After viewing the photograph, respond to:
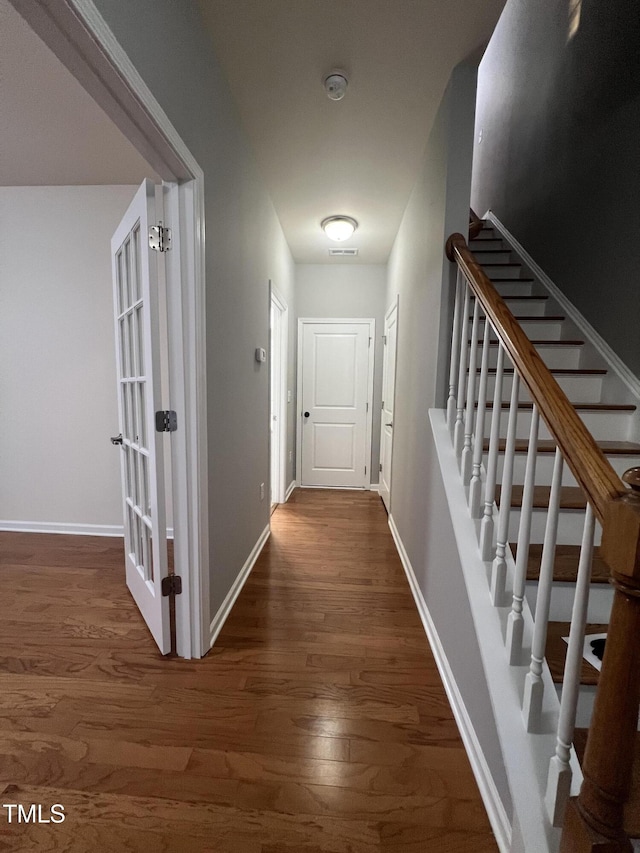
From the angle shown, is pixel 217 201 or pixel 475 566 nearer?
pixel 475 566

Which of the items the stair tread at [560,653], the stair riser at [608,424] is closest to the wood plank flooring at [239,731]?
the stair tread at [560,653]

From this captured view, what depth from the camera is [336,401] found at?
4355 millimetres

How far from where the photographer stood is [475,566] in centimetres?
130

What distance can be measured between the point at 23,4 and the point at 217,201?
958mm

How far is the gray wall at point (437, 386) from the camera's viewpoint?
1336 millimetres

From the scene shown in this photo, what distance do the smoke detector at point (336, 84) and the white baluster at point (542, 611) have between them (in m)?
1.91

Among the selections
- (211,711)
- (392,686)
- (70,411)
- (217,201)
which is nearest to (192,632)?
(211,711)

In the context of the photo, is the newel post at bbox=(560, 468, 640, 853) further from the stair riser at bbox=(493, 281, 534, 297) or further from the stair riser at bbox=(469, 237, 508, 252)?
the stair riser at bbox=(469, 237, 508, 252)

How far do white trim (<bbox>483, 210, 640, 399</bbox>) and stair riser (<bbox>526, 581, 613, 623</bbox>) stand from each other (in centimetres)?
106

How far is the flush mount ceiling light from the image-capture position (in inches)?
123

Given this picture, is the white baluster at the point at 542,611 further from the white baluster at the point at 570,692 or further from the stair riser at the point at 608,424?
the stair riser at the point at 608,424

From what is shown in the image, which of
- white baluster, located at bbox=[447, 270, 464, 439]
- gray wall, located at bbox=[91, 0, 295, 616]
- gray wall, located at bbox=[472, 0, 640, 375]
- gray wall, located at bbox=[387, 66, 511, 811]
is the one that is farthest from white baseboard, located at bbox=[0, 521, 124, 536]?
gray wall, located at bbox=[472, 0, 640, 375]

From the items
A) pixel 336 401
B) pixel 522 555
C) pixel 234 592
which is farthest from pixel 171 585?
pixel 336 401

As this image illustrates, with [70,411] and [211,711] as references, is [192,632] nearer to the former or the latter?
[211,711]
